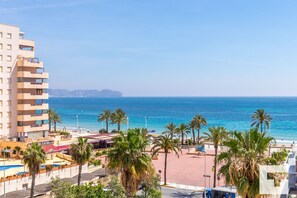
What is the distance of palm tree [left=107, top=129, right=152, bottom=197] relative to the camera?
2731 centimetres

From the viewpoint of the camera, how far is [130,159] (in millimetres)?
27219

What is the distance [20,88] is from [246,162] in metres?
55.6

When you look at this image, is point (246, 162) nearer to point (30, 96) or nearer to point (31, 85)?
point (30, 96)

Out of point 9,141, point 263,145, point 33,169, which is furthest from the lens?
point 9,141

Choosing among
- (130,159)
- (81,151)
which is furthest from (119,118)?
(130,159)

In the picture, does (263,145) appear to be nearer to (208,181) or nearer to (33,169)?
(33,169)

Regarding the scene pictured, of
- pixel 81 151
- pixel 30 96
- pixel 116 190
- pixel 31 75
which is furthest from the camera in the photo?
pixel 30 96

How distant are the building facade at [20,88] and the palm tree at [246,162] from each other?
53.7m

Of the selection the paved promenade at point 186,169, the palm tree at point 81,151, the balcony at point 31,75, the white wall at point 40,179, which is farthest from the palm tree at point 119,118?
the palm tree at point 81,151

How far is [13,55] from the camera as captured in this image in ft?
218

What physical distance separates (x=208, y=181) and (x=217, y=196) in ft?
41.3

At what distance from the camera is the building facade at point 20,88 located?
65.4 meters

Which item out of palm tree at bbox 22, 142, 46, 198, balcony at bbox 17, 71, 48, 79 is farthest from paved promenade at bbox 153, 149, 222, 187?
balcony at bbox 17, 71, 48, 79

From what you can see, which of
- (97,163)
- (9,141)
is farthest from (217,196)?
(9,141)
